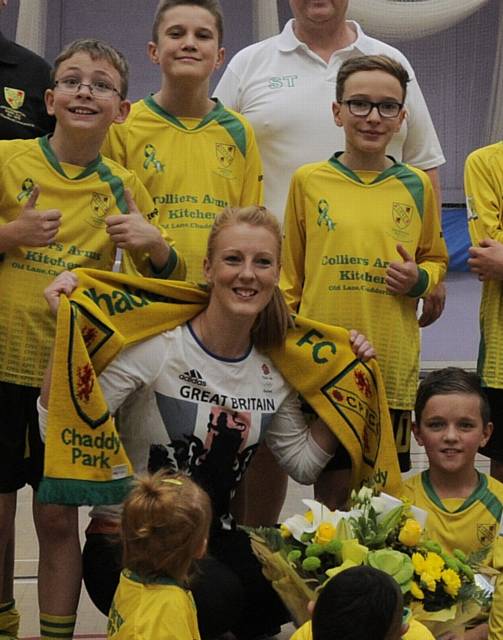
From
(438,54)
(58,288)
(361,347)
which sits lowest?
(361,347)

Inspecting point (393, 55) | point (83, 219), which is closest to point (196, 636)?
point (83, 219)

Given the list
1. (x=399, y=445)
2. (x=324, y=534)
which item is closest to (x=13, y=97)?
(x=399, y=445)

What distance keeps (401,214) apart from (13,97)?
1.27 m

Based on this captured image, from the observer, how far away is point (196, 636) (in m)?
3.16

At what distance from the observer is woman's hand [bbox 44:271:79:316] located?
11.7 feet

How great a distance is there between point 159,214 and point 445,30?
24.7 ft

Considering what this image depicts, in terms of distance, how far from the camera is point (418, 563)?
133 inches

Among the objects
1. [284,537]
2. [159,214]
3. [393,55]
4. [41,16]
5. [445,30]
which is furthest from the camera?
[445,30]

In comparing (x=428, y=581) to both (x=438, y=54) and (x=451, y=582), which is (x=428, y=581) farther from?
(x=438, y=54)

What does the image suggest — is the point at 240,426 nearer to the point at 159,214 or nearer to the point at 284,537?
the point at 284,537

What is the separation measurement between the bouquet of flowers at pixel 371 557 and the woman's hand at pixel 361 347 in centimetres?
48

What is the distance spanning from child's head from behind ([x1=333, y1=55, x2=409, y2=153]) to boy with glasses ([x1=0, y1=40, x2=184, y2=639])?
69 centimetres

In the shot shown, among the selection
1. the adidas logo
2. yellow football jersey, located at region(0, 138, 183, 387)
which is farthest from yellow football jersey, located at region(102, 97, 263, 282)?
the adidas logo

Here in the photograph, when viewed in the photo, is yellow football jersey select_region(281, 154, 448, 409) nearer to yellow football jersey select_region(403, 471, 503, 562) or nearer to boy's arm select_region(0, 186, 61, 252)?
yellow football jersey select_region(403, 471, 503, 562)
